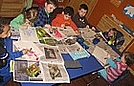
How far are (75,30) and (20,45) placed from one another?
1136mm

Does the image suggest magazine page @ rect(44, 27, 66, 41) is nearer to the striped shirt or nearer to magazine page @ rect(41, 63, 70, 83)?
magazine page @ rect(41, 63, 70, 83)

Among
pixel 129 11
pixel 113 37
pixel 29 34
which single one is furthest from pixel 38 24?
pixel 129 11

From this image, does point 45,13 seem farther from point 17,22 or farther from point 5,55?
point 5,55

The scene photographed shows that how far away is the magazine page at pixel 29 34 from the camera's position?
2.39 metres

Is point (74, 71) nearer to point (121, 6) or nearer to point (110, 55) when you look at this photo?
point (110, 55)

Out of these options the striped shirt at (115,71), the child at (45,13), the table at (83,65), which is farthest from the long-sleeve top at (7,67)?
the striped shirt at (115,71)

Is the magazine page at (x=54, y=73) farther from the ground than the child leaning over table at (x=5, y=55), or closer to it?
closer to it

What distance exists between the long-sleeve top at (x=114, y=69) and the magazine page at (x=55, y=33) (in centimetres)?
70

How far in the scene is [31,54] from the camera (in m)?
2.16

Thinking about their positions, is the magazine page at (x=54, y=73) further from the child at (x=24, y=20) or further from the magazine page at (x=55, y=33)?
the child at (x=24, y=20)

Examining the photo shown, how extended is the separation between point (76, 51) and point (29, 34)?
62 cm

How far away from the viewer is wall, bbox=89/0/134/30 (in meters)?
4.42

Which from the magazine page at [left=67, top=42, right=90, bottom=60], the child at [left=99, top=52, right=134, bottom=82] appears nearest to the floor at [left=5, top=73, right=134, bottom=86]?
the child at [left=99, top=52, right=134, bottom=82]

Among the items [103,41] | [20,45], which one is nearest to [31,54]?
[20,45]
